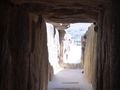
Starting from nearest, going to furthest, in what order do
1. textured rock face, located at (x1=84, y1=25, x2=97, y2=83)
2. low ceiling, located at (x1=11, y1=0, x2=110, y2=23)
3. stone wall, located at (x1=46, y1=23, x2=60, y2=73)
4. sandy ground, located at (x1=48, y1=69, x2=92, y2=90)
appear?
1. low ceiling, located at (x1=11, y1=0, x2=110, y2=23)
2. textured rock face, located at (x1=84, y1=25, x2=97, y2=83)
3. sandy ground, located at (x1=48, y1=69, x2=92, y2=90)
4. stone wall, located at (x1=46, y1=23, x2=60, y2=73)

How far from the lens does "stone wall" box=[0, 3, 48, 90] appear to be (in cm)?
214

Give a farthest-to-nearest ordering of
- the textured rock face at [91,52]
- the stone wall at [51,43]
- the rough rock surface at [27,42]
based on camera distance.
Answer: the stone wall at [51,43]
the textured rock face at [91,52]
the rough rock surface at [27,42]

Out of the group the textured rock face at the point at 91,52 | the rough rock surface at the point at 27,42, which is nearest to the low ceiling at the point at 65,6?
the rough rock surface at the point at 27,42

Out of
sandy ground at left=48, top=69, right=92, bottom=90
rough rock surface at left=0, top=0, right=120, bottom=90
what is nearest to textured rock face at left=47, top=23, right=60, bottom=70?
sandy ground at left=48, top=69, right=92, bottom=90

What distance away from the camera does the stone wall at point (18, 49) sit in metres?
2.14

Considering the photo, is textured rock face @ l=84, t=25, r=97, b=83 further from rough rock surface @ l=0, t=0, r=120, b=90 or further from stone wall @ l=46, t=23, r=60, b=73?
rough rock surface @ l=0, t=0, r=120, b=90

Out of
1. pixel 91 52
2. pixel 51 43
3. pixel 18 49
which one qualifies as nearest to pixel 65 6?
pixel 18 49

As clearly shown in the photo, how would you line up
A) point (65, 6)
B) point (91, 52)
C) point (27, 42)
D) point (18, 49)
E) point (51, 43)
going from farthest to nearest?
point (51, 43)
point (91, 52)
point (27, 42)
point (65, 6)
point (18, 49)

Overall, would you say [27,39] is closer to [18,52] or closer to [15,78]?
[18,52]

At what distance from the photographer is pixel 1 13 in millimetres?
2070

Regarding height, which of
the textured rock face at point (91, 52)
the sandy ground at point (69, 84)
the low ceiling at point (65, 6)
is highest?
the low ceiling at point (65, 6)

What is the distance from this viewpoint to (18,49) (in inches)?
97.1

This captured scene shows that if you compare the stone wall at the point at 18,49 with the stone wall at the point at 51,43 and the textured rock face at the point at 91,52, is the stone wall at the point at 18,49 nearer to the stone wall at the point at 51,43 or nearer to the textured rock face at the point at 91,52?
the textured rock face at the point at 91,52

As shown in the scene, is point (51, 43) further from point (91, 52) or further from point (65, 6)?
point (65, 6)
